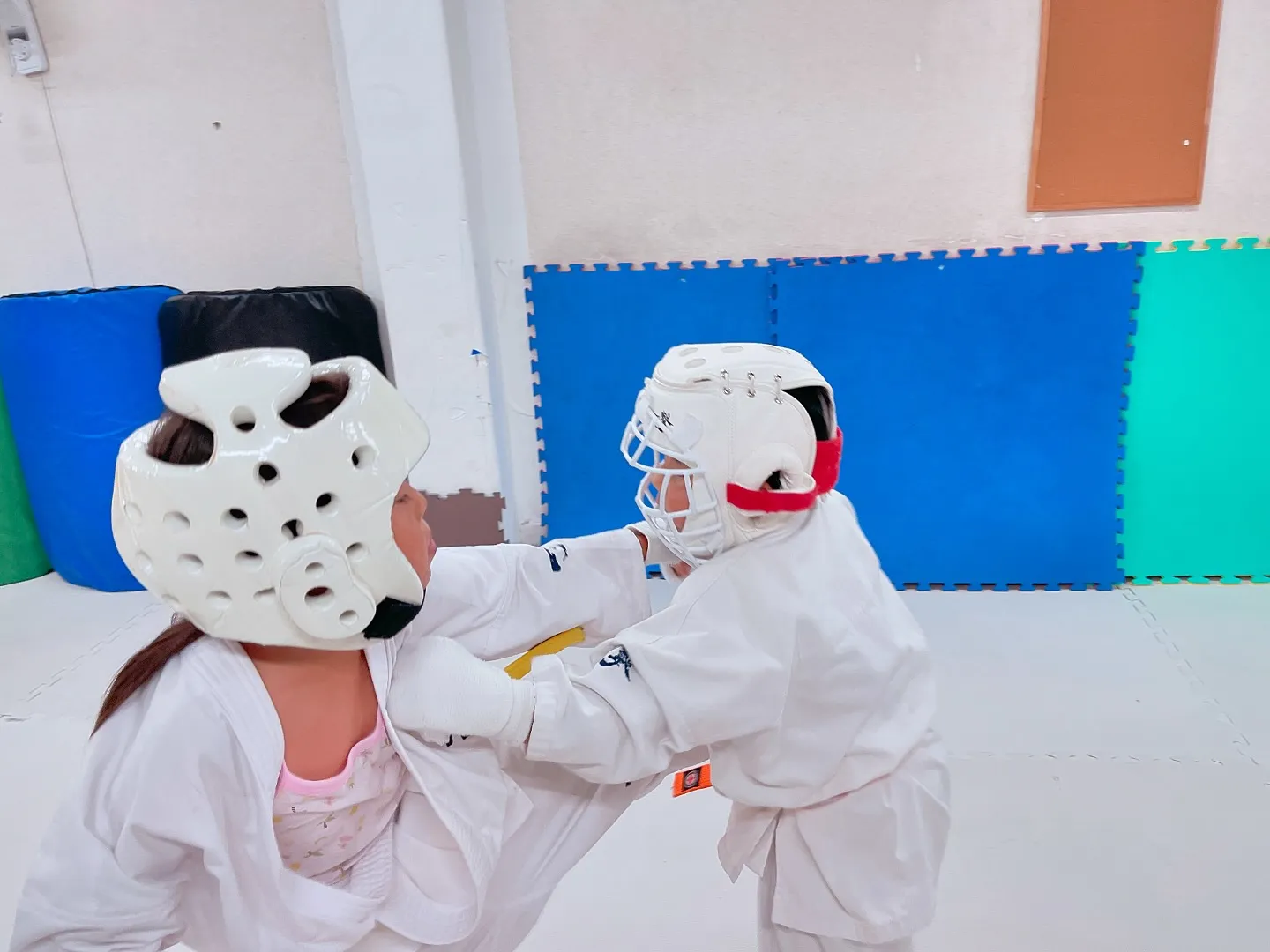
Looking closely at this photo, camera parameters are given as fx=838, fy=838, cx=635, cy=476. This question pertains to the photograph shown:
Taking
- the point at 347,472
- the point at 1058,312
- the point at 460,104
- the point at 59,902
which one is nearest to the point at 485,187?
the point at 460,104

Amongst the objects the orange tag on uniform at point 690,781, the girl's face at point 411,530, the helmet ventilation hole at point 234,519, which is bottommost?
the orange tag on uniform at point 690,781

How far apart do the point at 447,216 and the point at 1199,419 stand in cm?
296

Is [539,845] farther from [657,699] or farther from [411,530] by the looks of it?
[411,530]

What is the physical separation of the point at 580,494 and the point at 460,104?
159 cm

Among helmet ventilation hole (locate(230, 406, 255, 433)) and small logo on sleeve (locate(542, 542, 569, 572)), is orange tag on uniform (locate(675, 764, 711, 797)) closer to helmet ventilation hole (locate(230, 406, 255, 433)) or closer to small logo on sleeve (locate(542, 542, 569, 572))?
small logo on sleeve (locate(542, 542, 569, 572))

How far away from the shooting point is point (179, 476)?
0.98 meters

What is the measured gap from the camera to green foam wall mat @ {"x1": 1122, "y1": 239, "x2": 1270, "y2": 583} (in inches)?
120

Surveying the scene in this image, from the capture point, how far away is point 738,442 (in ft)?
4.50

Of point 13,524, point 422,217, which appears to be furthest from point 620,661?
point 13,524

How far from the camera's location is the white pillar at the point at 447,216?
3.07 meters

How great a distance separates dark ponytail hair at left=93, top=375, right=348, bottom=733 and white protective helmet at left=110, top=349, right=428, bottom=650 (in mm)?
23

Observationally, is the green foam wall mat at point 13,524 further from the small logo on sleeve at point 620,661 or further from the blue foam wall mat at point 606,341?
the small logo on sleeve at point 620,661

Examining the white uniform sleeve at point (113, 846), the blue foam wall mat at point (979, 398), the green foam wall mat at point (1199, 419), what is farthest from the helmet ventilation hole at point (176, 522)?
the green foam wall mat at point (1199, 419)

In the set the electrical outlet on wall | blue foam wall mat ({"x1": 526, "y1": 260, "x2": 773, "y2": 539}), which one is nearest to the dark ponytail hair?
blue foam wall mat ({"x1": 526, "y1": 260, "x2": 773, "y2": 539})
